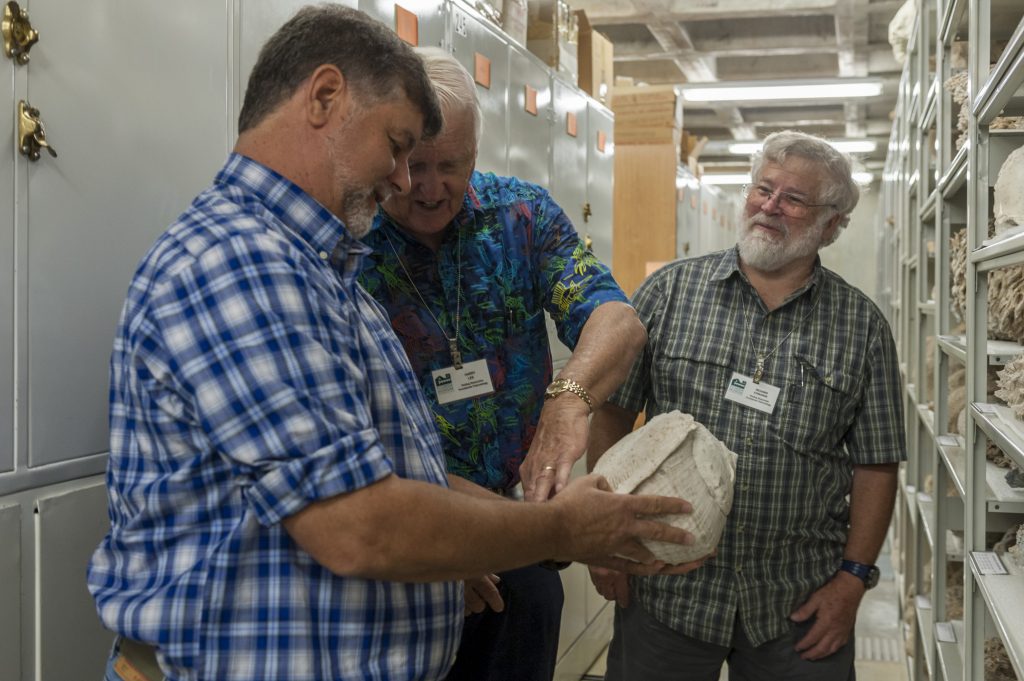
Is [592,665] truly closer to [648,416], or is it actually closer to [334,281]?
[648,416]

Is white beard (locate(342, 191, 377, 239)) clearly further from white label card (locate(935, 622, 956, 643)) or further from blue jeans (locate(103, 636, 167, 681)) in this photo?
white label card (locate(935, 622, 956, 643))

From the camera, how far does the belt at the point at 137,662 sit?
114 cm

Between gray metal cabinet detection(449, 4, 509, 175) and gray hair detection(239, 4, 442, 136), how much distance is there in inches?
61.6

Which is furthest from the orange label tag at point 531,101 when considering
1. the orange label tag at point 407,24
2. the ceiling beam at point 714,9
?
the ceiling beam at point 714,9

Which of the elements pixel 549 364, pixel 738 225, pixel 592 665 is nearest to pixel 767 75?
pixel 592 665

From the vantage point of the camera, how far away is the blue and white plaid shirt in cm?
99

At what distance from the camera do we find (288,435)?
0.98 meters

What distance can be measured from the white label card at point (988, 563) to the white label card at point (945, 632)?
0.84m

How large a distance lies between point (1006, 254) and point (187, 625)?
137 cm

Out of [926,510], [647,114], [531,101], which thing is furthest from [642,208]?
[926,510]

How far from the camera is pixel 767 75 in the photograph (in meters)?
9.22

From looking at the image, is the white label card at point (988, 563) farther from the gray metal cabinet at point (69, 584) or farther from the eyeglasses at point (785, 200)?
the gray metal cabinet at point (69, 584)

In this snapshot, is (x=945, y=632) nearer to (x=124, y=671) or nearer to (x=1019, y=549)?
(x=1019, y=549)

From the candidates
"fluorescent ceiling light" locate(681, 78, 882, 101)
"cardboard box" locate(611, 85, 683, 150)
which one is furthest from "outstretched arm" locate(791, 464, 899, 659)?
"fluorescent ceiling light" locate(681, 78, 882, 101)
